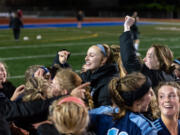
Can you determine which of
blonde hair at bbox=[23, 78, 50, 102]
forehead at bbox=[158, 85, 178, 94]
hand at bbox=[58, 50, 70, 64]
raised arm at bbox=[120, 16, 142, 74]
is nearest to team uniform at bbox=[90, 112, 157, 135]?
forehead at bbox=[158, 85, 178, 94]

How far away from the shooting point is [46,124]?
271cm

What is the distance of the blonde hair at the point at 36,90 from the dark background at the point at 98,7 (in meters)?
48.2

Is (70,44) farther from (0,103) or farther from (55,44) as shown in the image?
(0,103)

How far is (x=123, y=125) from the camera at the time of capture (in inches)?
110

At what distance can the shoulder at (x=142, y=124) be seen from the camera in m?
2.73

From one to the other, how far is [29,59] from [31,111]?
9466mm

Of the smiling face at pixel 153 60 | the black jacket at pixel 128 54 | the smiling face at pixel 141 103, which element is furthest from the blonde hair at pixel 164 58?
the smiling face at pixel 141 103

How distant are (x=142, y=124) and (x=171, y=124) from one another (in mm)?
489

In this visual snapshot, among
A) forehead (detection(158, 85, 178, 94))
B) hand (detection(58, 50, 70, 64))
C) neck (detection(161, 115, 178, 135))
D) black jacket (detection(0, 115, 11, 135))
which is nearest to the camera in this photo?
black jacket (detection(0, 115, 11, 135))

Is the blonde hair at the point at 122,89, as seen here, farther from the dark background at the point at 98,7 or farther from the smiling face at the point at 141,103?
the dark background at the point at 98,7

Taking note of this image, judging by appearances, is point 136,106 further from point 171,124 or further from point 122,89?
point 171,124

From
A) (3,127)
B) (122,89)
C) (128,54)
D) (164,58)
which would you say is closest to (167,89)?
(122,89)

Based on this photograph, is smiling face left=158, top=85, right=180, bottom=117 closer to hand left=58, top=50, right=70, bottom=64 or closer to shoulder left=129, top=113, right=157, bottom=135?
shoulder left=129, top=113, right=157, bottom=135

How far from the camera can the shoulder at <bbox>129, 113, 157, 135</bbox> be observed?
2.73m
